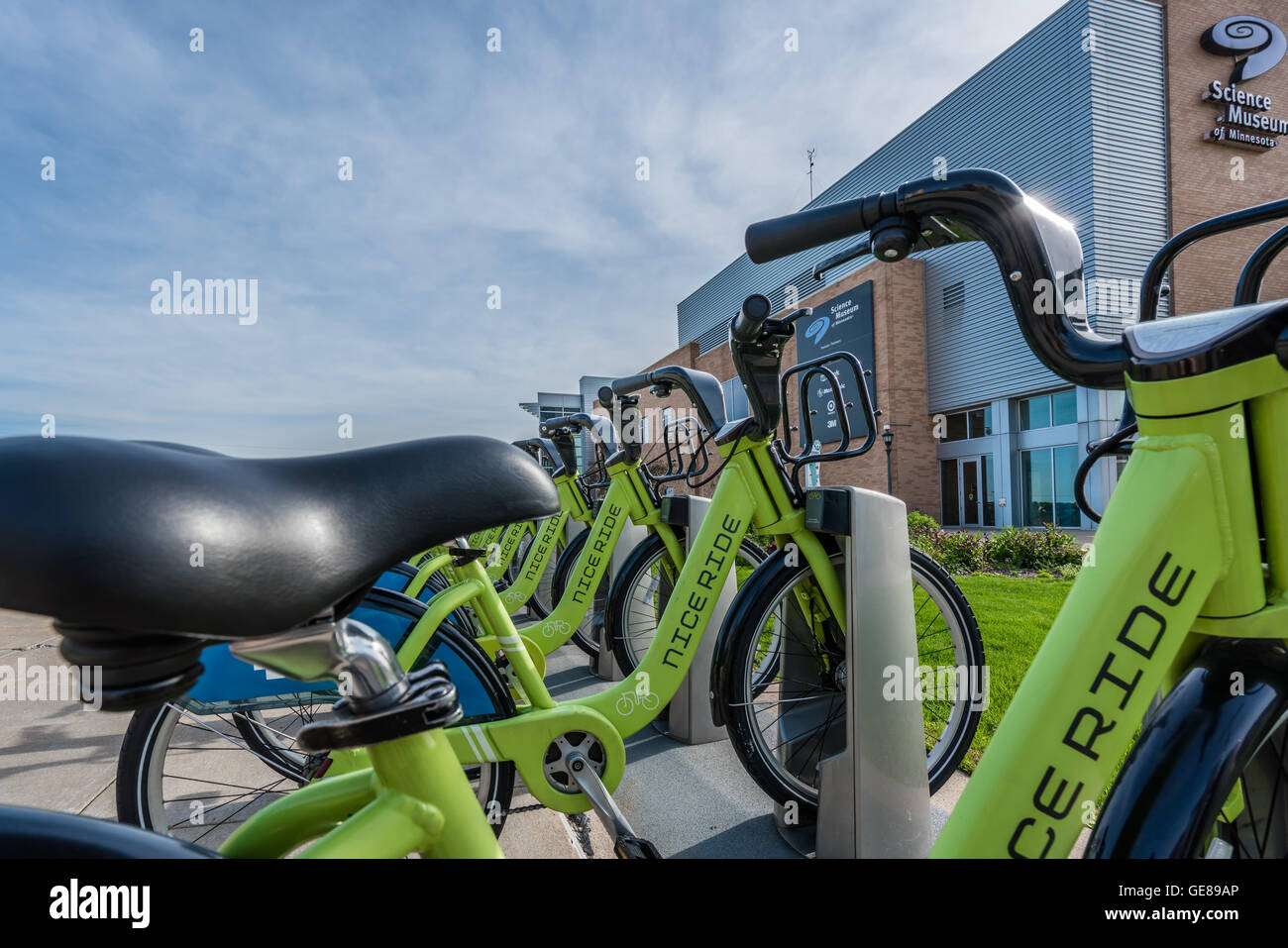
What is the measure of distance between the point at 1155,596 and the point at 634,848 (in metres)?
1.23

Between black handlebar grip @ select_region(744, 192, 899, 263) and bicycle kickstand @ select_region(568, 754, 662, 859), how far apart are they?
1.35 metres

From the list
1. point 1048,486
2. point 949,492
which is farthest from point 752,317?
point 949,492

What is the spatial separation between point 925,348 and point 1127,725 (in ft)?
71.7

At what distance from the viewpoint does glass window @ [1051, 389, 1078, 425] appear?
15.9 meters

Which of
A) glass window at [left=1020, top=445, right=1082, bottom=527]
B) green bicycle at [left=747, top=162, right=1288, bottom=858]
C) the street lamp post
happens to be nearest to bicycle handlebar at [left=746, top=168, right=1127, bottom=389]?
green bicycle at [left=747, top=162, right=1288, bottom=858]

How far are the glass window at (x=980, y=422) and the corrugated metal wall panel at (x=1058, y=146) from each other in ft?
1.38

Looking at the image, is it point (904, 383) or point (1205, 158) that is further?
point (904, 383)

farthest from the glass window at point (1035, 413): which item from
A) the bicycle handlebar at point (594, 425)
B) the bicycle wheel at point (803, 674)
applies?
the bicycle wheel at point (803, 674)

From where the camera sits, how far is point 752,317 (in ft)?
7.30

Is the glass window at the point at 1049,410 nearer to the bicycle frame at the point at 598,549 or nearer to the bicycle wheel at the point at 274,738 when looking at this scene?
the bicycle frame at the point at 598,549

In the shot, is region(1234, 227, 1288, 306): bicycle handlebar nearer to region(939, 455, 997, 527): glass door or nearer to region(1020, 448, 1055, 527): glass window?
region(1020, 448, 1055, 527): glass window

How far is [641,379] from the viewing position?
3.44m

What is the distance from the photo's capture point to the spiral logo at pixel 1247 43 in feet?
53.8
